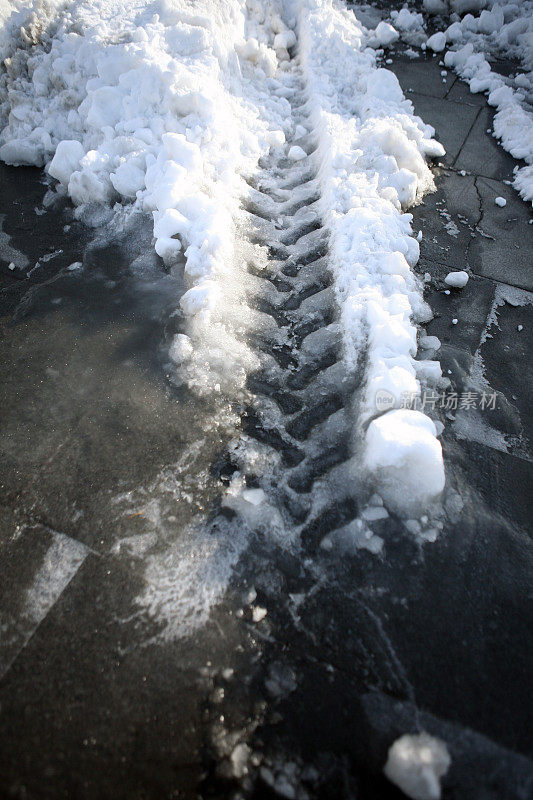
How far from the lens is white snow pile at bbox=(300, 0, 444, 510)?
5.90ft

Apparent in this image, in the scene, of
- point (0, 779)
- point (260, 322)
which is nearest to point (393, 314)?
point (260, 322)

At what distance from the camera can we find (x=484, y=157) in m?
3.44

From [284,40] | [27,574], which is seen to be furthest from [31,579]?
[284,40]

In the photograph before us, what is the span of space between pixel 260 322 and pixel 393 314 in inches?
25.9

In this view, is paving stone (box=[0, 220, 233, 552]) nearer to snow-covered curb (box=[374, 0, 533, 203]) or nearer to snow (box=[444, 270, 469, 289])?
snow (box=[444, 270, 469, 289])

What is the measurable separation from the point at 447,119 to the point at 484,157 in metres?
0.57

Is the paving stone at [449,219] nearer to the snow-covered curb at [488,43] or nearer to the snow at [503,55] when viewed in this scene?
the snow at [503,55]

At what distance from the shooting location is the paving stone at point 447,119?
3521 millimetres

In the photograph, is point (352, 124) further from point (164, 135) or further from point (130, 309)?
point (130, 309)

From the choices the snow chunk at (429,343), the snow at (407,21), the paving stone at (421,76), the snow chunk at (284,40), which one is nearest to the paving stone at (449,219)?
the snow chunk at (429,343)

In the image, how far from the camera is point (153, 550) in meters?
1.72

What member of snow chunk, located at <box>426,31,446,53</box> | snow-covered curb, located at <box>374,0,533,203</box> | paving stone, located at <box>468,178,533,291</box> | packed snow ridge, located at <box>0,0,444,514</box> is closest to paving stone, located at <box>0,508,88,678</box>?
packed snow ridge, located at <box>0,0,444,514</box>

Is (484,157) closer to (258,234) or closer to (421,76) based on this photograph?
(421,76)

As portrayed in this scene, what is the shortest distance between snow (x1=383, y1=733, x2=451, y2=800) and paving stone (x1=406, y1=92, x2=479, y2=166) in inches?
138
